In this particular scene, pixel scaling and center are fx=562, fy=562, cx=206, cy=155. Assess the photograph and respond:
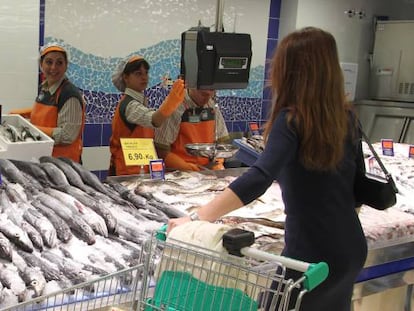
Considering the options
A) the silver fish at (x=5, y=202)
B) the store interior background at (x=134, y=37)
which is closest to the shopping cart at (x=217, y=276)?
the silver fish at (x=5, y=202)

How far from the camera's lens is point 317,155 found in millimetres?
1846

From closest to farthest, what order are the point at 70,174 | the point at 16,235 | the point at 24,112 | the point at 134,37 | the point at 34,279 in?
the point at 34,279 < the point at 16,235 < the point at 70,174 < the point at 24,112 < the point at 134,37

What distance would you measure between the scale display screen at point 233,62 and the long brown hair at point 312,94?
140cm

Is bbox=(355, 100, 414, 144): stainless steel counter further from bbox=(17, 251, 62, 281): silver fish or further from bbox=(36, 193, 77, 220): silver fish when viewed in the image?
bbox=(17, 251, 62, 281): silver fish

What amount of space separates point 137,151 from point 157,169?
0.17 meters

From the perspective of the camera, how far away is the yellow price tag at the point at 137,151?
336cm

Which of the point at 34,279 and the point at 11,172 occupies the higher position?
the point at 11,172

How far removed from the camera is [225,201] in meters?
1.72

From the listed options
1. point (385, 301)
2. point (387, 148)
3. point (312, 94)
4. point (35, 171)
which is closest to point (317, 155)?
point (312, 94)

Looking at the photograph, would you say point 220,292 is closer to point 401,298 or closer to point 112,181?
point 112,181

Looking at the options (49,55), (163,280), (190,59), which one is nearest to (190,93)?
(190,59)

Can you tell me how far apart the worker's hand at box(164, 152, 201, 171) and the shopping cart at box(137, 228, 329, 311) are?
2302mm

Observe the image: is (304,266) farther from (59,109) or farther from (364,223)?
(59,109)

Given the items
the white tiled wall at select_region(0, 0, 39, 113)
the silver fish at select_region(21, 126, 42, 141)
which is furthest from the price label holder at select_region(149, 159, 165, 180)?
the white tiled wall at select_region(0, 0, 39, 113)
